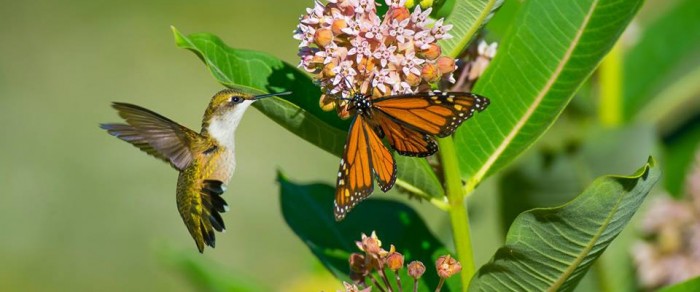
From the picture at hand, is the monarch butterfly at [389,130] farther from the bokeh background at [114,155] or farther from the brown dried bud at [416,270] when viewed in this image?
the bokeh background at [114,155]

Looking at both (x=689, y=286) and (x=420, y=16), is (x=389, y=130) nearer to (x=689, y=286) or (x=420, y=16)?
(x=420, y=16)

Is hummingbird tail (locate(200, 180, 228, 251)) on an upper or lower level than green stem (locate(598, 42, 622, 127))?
lower

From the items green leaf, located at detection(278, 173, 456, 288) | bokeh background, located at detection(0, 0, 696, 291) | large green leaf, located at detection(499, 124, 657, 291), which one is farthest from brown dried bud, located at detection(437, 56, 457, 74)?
bokeh background, located at detection(0, 0, 696, 291)

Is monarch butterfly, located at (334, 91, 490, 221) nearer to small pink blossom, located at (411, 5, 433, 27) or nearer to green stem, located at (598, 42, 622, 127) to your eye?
small pink blossom, located at (411, 5, 433, 27)

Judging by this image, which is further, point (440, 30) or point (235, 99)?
point (235, 99)

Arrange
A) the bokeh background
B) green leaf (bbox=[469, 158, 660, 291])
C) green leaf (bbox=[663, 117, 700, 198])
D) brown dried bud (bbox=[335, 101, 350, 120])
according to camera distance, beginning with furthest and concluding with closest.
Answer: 1. the bokeh background
2. green leaf (bbox=[663, 117, 700, 198])
3. brown dried bud (bbox=[335, 101, 350, 120])
4. green leaf (bbox=[469, 158, 660, 291])

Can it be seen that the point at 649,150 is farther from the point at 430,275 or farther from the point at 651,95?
the point at 430,275

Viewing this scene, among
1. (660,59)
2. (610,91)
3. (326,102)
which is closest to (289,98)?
(326,102)

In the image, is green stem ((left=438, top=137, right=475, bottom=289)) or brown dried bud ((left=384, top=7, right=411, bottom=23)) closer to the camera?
brown dried bud ((left=384, top=7, right=411, bottom=23))
